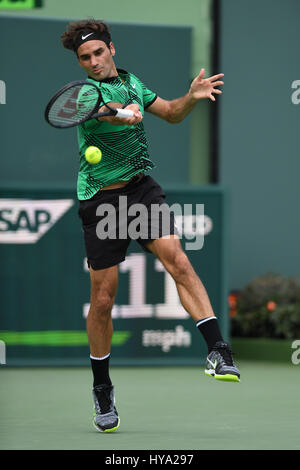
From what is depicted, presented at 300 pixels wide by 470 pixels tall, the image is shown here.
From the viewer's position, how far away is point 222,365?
5047 millimetres

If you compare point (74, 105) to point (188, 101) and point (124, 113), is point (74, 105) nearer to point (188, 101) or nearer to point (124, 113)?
point (124, 113)

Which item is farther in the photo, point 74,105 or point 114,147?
point 114,147

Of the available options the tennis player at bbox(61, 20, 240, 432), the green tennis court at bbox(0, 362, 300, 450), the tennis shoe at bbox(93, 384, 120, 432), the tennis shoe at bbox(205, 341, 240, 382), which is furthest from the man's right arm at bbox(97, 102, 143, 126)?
the green tennis court at bbox(0, 362, 300, 450)

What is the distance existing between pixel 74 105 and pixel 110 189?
1.57 ft

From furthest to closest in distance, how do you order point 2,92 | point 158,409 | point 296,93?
point 296,93 → point 2,92 → point 158,409

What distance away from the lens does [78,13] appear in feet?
35.4

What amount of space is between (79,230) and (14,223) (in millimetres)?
558

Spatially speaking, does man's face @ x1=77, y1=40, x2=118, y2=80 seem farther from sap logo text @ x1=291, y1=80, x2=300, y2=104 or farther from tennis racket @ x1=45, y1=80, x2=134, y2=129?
sap logo text @ x1=291, y1=80, x2=300, y2=104

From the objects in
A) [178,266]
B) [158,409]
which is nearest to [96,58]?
[178,266]
